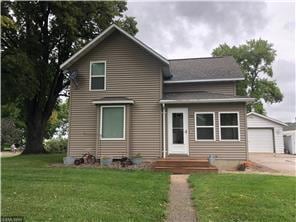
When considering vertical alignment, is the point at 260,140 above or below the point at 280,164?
above

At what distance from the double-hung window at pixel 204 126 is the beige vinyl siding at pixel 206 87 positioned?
2219mm

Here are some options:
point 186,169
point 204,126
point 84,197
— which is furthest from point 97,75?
point 84,197

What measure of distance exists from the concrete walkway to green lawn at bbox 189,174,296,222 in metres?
0.17

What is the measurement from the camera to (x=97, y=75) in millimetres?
15109

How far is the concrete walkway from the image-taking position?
5819 millimetres

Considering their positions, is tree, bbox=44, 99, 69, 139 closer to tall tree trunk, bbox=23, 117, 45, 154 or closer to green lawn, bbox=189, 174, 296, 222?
tall tree trunk, bbox=23, 117, 45, 154

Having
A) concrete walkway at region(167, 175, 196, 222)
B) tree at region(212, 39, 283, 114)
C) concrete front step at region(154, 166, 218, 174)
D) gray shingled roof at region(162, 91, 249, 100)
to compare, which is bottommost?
concrete walkway at region(167, 175, 196, 222)

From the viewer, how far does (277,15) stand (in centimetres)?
1303

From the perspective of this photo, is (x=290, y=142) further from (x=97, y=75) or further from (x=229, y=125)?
(x=97, y=75)

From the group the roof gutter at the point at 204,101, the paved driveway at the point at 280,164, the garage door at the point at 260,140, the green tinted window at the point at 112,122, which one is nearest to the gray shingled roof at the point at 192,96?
the roof gutter at the point at 204,101

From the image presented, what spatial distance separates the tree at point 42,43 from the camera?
19.0 metres

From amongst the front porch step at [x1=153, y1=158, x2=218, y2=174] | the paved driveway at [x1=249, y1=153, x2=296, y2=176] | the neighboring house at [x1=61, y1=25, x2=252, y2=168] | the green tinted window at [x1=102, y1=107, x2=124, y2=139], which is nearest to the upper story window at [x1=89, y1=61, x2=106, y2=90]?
the neighboring house at [x1=61, y1=25, x2=252, y2=168]

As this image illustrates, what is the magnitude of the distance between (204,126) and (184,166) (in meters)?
2.53

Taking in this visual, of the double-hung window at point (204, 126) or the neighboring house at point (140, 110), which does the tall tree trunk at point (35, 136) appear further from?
the double-hung window at point (204, 126)
